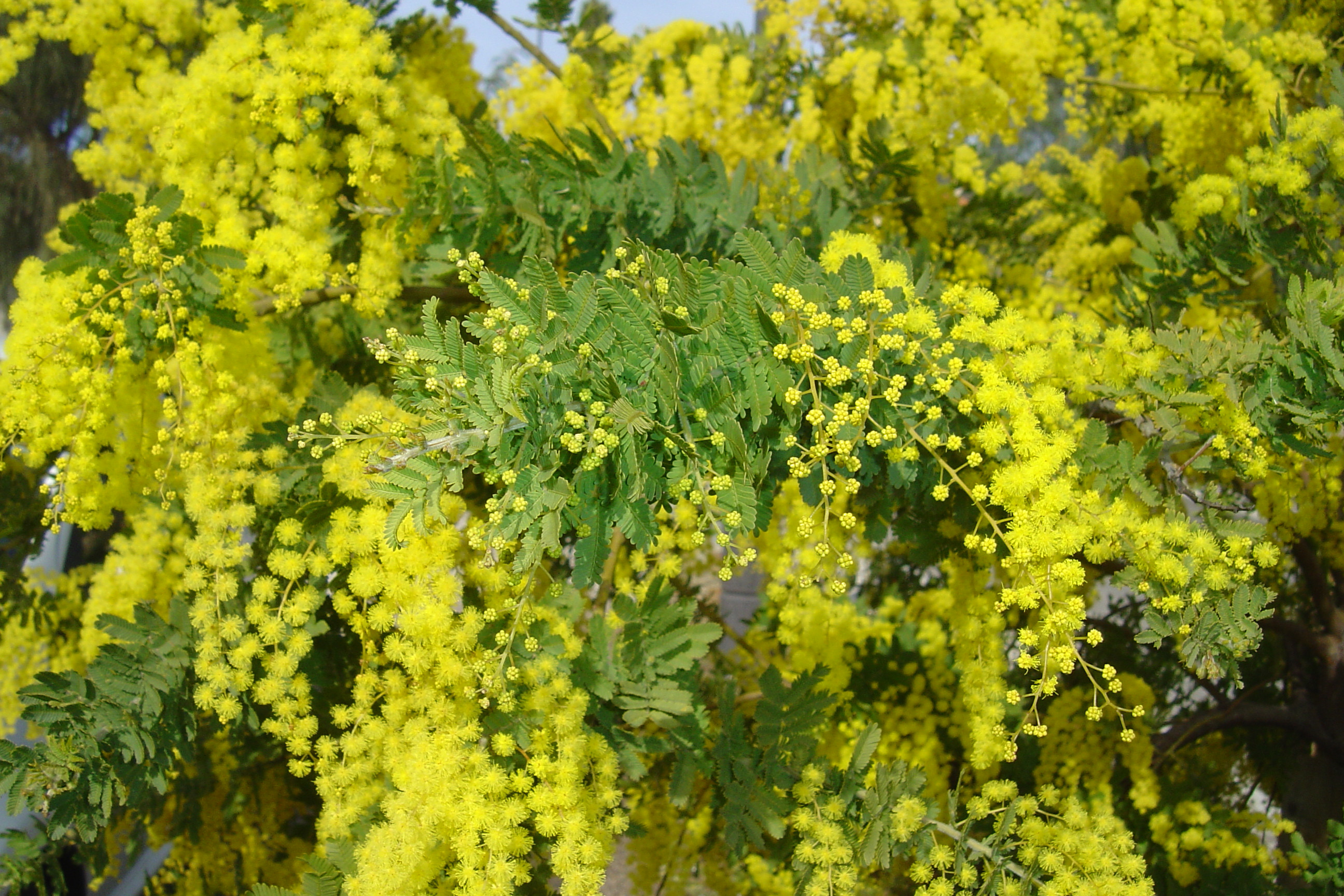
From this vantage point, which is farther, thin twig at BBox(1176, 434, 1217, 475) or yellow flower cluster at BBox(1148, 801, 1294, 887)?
yellow flower cluster at BBox(1148, 801, 1294, 887)

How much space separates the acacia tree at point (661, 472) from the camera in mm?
1739

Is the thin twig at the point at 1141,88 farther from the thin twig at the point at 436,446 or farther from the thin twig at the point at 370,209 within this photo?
the thin twig at the point at 436,446

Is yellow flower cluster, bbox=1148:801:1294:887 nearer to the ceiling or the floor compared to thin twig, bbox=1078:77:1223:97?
nearer to the floor

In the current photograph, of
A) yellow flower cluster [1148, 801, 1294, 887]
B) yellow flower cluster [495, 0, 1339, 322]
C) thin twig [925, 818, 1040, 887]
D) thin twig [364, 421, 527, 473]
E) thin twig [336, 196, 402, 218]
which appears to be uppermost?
yellow flower cluster [495, 0, 1339, 322]

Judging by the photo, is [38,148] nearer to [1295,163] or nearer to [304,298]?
[304,298]

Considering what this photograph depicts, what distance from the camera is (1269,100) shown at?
111 inches

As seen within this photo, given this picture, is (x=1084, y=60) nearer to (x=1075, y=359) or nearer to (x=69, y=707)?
(x=1075, y=359)

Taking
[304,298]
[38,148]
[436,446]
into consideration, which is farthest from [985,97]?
[38,148]

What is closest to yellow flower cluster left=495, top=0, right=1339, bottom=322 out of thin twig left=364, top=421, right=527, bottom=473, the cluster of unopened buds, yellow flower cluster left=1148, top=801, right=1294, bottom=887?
the cluster of unopened buds

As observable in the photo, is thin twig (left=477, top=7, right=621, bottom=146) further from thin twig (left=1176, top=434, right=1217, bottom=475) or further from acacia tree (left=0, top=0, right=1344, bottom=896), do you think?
thin twig (left=1176, top=434, right=1217, bottom=475)

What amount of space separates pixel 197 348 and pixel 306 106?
2.87 ft

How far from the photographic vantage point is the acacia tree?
1739mm

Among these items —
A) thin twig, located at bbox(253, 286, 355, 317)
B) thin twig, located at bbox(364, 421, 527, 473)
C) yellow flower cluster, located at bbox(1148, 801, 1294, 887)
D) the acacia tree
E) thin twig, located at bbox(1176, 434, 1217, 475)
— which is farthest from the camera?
yellow flower cluster, located at bbox(1148, 801, 1294, 887)

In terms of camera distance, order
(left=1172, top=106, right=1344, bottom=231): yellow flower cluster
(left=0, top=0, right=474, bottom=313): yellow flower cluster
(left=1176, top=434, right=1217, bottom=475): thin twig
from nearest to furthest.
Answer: (left=1176, top=434, right=1217, bottom=475): thin twig
(left=1172, top=106, right=1344, bottom=231): yellow flower cluster
(left=0, top=0, right=474, bottom=313): yellow flower cluster
